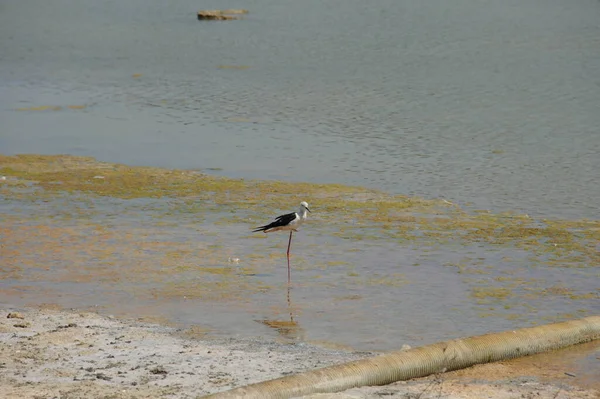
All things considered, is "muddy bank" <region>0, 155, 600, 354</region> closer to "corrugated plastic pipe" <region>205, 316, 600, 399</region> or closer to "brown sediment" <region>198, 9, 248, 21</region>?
"corrugated plastic pipe" <region>205, 316, 600, 399</region>

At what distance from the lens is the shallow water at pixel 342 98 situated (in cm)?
1723

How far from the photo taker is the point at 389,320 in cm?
1003

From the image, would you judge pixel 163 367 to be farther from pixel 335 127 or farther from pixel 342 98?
pixel 342 98

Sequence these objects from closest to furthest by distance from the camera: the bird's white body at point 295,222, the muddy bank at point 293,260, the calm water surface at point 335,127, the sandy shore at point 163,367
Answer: the sandy shore at point 163,367 → the muddy bank at point 293,260 → the calm water surface at point 335,127 → the bird's white body at point 295,222

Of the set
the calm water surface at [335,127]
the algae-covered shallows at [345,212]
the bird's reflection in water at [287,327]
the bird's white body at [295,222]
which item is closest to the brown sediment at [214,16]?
the calm water surface at [335,127]

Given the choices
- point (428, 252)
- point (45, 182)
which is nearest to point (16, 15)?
point (45, 182)

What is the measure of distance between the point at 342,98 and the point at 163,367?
1667cm

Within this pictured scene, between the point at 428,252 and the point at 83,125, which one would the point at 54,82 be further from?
the point at 428,252

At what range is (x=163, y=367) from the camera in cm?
816

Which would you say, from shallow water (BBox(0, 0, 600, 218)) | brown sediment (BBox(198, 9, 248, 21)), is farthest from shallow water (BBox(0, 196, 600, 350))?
brown sediment (BBox(198, 9, 248, 21))

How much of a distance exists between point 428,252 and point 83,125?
428 inches

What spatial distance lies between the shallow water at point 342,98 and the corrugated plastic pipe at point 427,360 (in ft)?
18.4

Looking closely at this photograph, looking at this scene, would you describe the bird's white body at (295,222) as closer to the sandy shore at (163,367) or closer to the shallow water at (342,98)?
the sandy shore at (163,367)

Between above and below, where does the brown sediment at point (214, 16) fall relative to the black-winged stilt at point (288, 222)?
above
